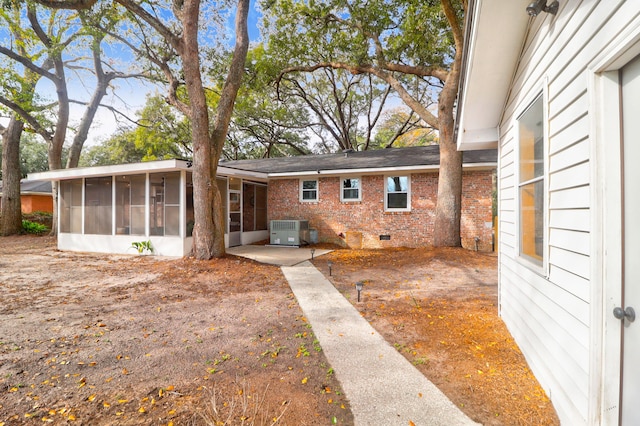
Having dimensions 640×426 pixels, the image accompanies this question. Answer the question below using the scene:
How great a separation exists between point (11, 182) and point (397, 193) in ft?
63.2

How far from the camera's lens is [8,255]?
10320mm

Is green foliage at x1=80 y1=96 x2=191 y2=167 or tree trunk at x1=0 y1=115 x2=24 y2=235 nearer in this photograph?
tree trunk at x1=0 y1=115 x2=24 y2=235

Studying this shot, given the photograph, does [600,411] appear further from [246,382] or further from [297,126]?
[297,126]

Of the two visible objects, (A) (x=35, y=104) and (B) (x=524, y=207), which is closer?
(B) (x=524, y=207)

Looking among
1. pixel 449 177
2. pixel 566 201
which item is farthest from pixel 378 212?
pixel 566 201

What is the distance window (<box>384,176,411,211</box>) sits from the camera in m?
11.5

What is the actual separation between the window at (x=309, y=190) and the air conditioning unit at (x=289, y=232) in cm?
110

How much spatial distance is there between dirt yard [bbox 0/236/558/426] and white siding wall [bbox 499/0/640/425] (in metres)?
Answer: 0.39

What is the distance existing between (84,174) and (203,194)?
5863 mm

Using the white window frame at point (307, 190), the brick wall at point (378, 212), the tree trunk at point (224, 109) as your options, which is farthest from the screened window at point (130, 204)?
the white window frame at point (307, 190)

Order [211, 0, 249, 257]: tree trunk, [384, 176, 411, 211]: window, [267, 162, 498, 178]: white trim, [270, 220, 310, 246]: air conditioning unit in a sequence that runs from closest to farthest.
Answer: [211, 0, 249, 257]: tree trunk → [267, 162, 498, 178]: white trim → [384, 176, 411, 211]: window → [270, 220, 310, 246]: air conditioning unit

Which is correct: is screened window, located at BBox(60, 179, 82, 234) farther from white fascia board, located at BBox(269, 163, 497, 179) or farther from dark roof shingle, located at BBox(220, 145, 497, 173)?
white fascia board, located at BBox(269, 163, 497, 179)

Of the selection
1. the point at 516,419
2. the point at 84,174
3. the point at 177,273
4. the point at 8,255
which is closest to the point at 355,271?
the point at 177,273

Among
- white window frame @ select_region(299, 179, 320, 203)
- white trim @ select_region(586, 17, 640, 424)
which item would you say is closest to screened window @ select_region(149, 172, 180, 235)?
white window frame @ select_region(299, 179, 320, 203)
